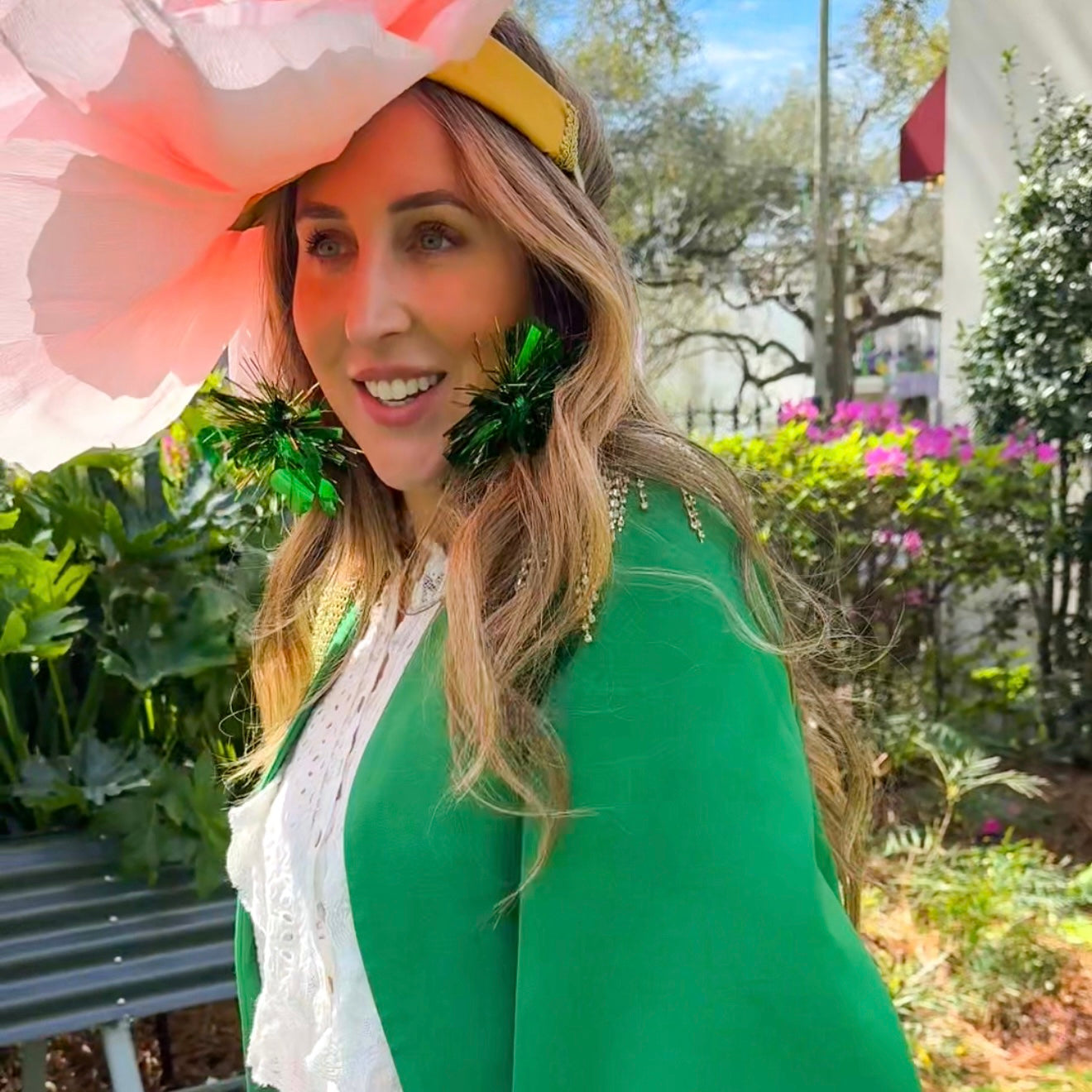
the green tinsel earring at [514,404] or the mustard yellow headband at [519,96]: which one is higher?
the mustard yellow headband at [519,96]

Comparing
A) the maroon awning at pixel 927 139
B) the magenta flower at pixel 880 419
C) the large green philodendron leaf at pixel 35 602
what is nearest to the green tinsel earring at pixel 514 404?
the large green philodendron leaf at pixel 35 602

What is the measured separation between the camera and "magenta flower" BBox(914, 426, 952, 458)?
479 cm

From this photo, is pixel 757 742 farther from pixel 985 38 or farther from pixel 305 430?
pixel 985 38

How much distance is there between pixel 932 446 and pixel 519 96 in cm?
397

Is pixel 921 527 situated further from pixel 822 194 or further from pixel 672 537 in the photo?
pixel 822 194

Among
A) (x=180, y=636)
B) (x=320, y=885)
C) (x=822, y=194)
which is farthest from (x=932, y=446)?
(x=822, y=194)

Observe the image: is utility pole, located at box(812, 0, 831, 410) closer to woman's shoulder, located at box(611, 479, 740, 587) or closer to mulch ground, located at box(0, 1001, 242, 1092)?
mulch ground, located at box(0, 1001, 242, 1092)

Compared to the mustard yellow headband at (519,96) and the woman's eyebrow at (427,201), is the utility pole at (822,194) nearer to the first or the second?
the mustard yellow headband at (519,96)

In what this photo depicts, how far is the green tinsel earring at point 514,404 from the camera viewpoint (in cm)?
112

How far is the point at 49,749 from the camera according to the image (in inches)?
101

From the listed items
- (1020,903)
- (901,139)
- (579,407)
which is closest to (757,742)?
(579,407)

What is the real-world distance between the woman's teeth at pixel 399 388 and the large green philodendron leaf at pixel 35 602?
1.38 metres

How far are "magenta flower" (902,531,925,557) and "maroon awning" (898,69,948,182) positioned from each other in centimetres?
380

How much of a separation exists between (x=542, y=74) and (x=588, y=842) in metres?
0.85
